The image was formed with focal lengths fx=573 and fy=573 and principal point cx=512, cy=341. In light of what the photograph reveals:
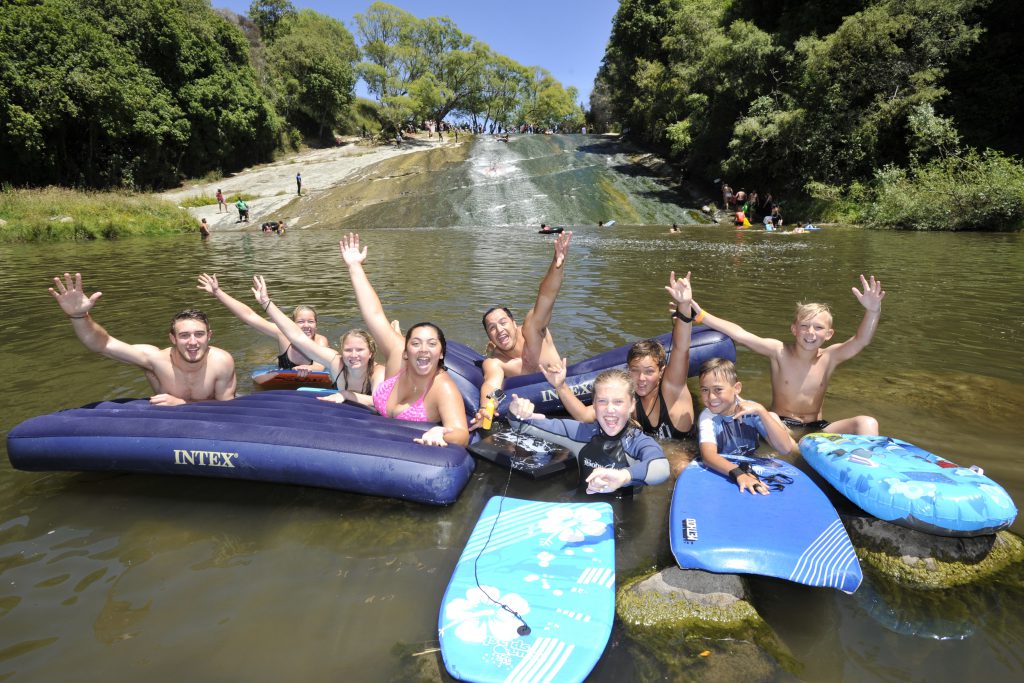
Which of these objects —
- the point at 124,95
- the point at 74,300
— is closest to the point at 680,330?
the point at 74,300

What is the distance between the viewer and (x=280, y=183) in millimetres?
32875

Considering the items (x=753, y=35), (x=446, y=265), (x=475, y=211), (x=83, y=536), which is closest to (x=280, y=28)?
(x=475, y=211)

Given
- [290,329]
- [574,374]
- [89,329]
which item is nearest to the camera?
[89,329]

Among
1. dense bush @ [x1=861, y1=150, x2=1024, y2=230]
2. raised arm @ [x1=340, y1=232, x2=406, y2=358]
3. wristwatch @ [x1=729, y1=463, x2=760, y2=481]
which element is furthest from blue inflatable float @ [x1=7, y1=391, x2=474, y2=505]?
dense bush @ [x1=861, y1=150, x2=1024, y2=230]

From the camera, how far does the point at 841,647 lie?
7.93 feet

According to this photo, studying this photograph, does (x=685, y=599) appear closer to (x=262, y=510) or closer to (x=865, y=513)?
(x=865, y=513)

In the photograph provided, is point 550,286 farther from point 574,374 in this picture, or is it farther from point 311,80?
point 311,80

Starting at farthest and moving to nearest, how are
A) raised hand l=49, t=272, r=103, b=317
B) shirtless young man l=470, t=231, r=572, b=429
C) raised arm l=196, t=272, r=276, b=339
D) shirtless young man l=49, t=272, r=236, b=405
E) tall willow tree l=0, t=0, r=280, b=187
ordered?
tall willow tree l=0, t=0, r=280, b=187 < raised arm l=196, t=272, r=276, b=339 < shirtless young man l=470, t=231, r=572, b=429 < shirtless young man l=49, t=272, r=236, b=405 < raised hand l=49, t=272, r=103, b=317

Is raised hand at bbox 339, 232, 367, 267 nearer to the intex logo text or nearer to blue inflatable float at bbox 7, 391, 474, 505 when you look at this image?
blue inflatable float at bbox 7, 391, 474, 505

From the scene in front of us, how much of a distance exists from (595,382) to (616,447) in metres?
0.43

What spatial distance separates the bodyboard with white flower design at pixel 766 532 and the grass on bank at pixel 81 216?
24.8m

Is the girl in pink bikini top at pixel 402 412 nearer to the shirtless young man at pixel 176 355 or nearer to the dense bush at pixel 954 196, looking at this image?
the shirtless young man at pixel 176 355

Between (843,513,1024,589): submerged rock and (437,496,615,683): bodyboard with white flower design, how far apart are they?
4.51 feet

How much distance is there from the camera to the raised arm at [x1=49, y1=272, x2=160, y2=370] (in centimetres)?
385
